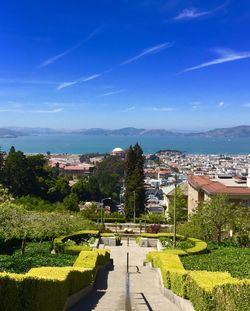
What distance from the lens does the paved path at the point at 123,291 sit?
12953mm

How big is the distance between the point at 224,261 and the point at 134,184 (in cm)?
3807

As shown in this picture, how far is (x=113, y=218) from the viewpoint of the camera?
51.1 metres

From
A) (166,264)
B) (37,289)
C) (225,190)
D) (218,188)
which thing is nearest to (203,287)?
(37,289)

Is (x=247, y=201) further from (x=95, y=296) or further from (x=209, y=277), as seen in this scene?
(x=209, y=277)

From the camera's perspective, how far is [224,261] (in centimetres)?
2092

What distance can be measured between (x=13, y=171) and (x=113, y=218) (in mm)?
18943

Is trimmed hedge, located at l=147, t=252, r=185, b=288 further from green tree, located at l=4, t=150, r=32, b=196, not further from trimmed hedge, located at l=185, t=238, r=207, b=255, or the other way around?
green tree, located at l=4, t=150, r=32, b=196

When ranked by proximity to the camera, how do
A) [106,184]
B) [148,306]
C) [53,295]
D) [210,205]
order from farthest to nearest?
[106,184] → [210,205] → [148,306] → [53,295]

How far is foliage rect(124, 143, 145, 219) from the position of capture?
2270 inches

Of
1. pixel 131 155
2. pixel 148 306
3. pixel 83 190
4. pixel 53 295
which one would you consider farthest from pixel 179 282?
pixel 83 190

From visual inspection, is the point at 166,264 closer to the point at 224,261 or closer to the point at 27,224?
the point at 224,261

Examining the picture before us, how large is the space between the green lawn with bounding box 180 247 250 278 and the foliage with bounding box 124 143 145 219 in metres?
32.1

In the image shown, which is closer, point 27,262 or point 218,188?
point 27,262

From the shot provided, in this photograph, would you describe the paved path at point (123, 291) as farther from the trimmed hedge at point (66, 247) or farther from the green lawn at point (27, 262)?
the trimmed hedge at point (66, 247)
